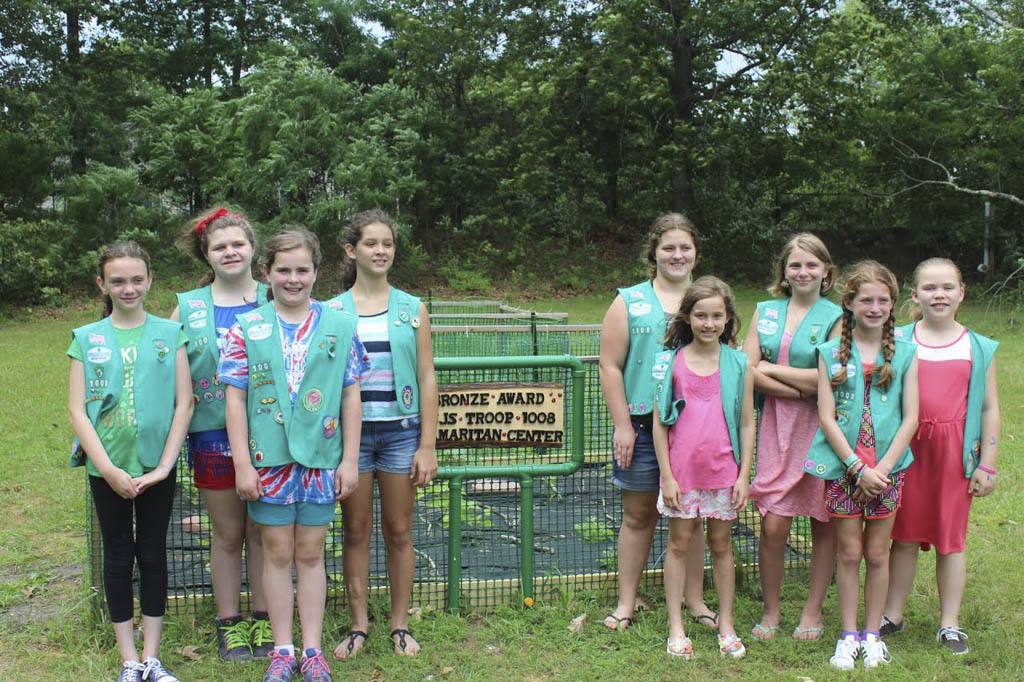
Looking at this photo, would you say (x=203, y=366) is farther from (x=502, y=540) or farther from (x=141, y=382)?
(x=502, y=540)

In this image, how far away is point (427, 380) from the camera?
348cm

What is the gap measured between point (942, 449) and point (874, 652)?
0.82 m

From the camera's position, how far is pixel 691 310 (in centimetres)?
349

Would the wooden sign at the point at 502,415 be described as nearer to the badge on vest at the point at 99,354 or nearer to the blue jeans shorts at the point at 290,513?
the blue jeans shorts at the point at 290,513

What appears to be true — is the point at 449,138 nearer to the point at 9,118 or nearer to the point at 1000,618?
the point at 9,118

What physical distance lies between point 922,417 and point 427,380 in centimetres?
193

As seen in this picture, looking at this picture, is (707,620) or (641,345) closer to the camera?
(641,345)

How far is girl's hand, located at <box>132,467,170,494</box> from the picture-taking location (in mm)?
3141

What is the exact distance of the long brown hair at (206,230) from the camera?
139 inches

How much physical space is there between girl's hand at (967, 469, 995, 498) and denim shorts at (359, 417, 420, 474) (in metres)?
2.16

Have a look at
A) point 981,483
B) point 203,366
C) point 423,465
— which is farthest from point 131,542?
point 981,483

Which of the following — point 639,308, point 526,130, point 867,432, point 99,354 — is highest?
point 526,130

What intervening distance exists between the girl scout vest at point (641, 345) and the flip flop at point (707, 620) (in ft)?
2.98

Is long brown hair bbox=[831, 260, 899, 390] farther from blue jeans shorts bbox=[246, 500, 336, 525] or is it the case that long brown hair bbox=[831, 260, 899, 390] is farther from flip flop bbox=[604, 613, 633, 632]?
blue jeans shorts bbox=[246, 500, 336, 525]
